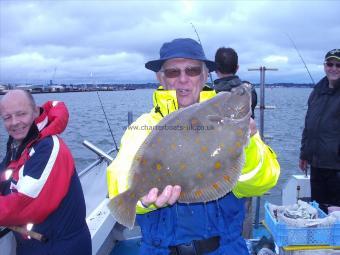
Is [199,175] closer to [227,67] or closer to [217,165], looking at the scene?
[217,165]

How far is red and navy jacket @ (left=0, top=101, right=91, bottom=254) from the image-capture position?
3232 millimetres

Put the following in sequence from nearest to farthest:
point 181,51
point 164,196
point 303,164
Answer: point 164,196 → point 181,51 → point 303,164

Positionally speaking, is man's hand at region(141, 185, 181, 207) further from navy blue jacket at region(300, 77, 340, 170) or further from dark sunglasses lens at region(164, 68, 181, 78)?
navy blue jacket at region(300, 77, 340, 170)

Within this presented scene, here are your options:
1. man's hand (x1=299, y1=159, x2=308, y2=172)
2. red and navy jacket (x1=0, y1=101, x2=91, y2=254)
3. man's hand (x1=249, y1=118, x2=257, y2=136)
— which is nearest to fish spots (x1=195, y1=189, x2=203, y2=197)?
man's hand (x1=249, y1=118, x2=257, y2=136)

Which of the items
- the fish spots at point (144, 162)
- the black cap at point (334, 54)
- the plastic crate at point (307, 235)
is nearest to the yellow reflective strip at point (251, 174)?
the fish spots at point (144, 162)

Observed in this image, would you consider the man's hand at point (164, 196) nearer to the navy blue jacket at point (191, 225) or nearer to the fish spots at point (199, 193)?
the fish spots at point (199, 193)

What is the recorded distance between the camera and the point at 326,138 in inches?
211

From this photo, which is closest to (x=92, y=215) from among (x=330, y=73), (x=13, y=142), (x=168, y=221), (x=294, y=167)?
(x=13, y=142)

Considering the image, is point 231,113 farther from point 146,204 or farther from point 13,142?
point 13,142

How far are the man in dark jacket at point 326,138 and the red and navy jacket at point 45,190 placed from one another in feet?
11.7

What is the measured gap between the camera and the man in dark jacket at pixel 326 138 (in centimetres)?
530

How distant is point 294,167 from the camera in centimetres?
1467

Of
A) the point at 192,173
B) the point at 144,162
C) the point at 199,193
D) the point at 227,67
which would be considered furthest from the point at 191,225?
the point at 227,67

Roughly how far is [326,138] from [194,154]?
3816mm
